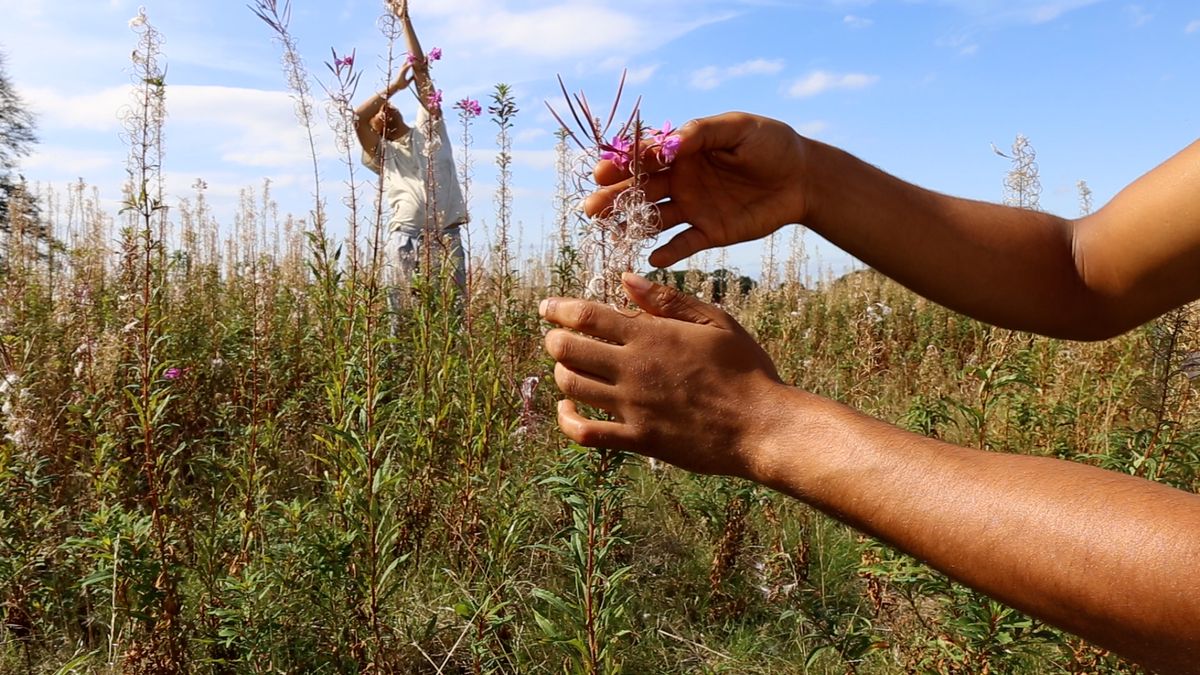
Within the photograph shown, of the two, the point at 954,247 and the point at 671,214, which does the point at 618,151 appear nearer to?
the point at 671,214

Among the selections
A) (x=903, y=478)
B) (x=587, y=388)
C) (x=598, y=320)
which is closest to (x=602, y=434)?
(x=587, y=388)

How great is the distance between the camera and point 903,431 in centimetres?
119

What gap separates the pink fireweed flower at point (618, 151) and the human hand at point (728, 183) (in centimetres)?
13

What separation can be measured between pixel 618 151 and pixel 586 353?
0.54 m

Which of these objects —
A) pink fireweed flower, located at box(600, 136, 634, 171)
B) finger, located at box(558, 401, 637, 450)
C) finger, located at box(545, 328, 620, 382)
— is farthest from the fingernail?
pink fireweed flower, located at box(600, 136, 634, 171)

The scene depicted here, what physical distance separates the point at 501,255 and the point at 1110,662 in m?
3.08

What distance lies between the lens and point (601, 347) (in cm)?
128

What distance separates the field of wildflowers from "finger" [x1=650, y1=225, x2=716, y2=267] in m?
0.20

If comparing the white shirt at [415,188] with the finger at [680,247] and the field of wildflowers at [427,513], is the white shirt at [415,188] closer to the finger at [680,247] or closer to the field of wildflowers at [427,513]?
the field of wildflowers at [427,513]

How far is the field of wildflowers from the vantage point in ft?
7.91

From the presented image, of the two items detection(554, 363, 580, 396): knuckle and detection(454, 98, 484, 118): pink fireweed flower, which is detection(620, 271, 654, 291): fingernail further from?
detection(454, 98, 484, 118): pink fireweed flower

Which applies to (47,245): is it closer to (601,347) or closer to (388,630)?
(388,630)

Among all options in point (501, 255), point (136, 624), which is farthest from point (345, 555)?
point (501, 255)

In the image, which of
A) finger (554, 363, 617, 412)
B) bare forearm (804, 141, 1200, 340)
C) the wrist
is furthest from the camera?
bare forearm (804, 141, 1200, 340)
